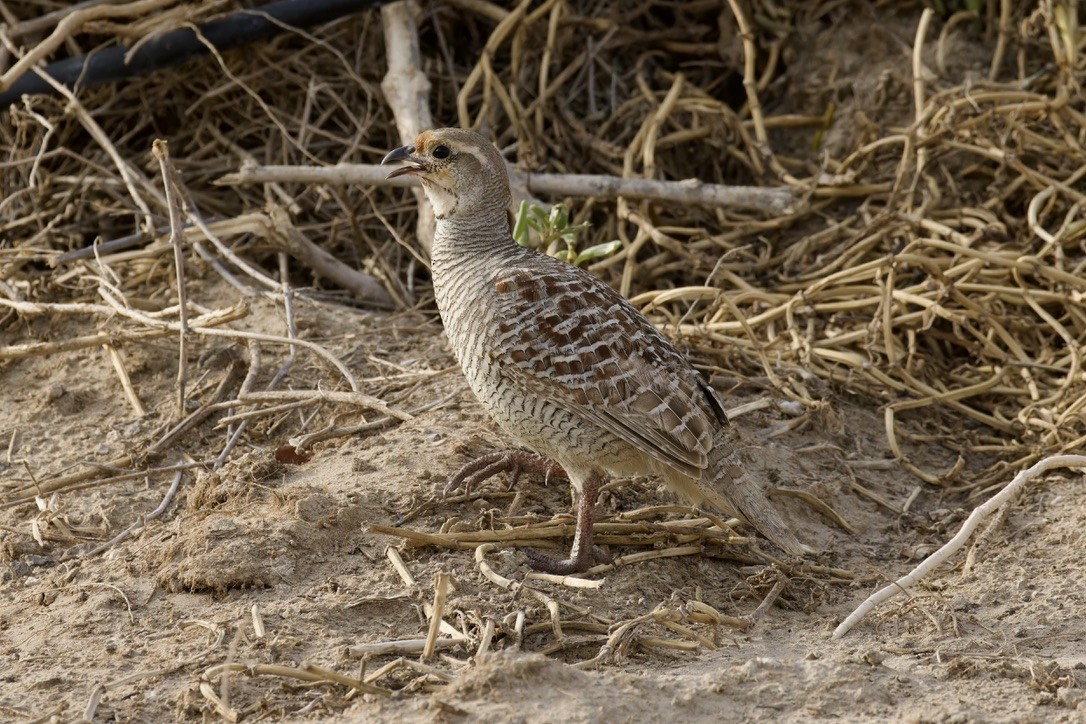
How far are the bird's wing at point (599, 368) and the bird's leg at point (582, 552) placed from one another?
0.24m

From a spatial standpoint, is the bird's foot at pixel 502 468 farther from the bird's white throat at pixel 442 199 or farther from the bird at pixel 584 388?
the bird's white throat at pixel 442 199

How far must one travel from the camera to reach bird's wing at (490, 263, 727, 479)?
4.07m

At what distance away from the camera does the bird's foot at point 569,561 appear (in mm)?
4074

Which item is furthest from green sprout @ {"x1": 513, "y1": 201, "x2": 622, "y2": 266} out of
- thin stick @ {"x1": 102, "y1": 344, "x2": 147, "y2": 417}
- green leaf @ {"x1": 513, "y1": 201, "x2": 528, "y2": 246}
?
thin stick @ {"x1": 102, "y1": 344, "x2": 147, "y2": 417}

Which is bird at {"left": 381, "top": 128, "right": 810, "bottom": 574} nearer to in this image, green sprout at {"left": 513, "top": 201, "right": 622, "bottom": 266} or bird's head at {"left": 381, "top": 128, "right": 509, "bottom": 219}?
bird's head at {"left": 381, "top": 128, "right": 509, "bottom": 219}

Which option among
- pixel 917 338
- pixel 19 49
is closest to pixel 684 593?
pixel 917 338

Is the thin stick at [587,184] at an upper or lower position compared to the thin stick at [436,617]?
upper

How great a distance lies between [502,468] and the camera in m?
4.55

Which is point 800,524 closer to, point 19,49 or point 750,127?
point 750,127

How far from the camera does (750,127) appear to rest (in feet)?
22.2

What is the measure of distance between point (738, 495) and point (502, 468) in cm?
88

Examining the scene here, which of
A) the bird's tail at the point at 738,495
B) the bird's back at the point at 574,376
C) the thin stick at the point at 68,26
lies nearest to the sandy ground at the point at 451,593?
the bird's tail at the point at 738,495

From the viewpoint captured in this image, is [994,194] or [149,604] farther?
[994,194]

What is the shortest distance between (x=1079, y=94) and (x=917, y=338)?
158 cm
